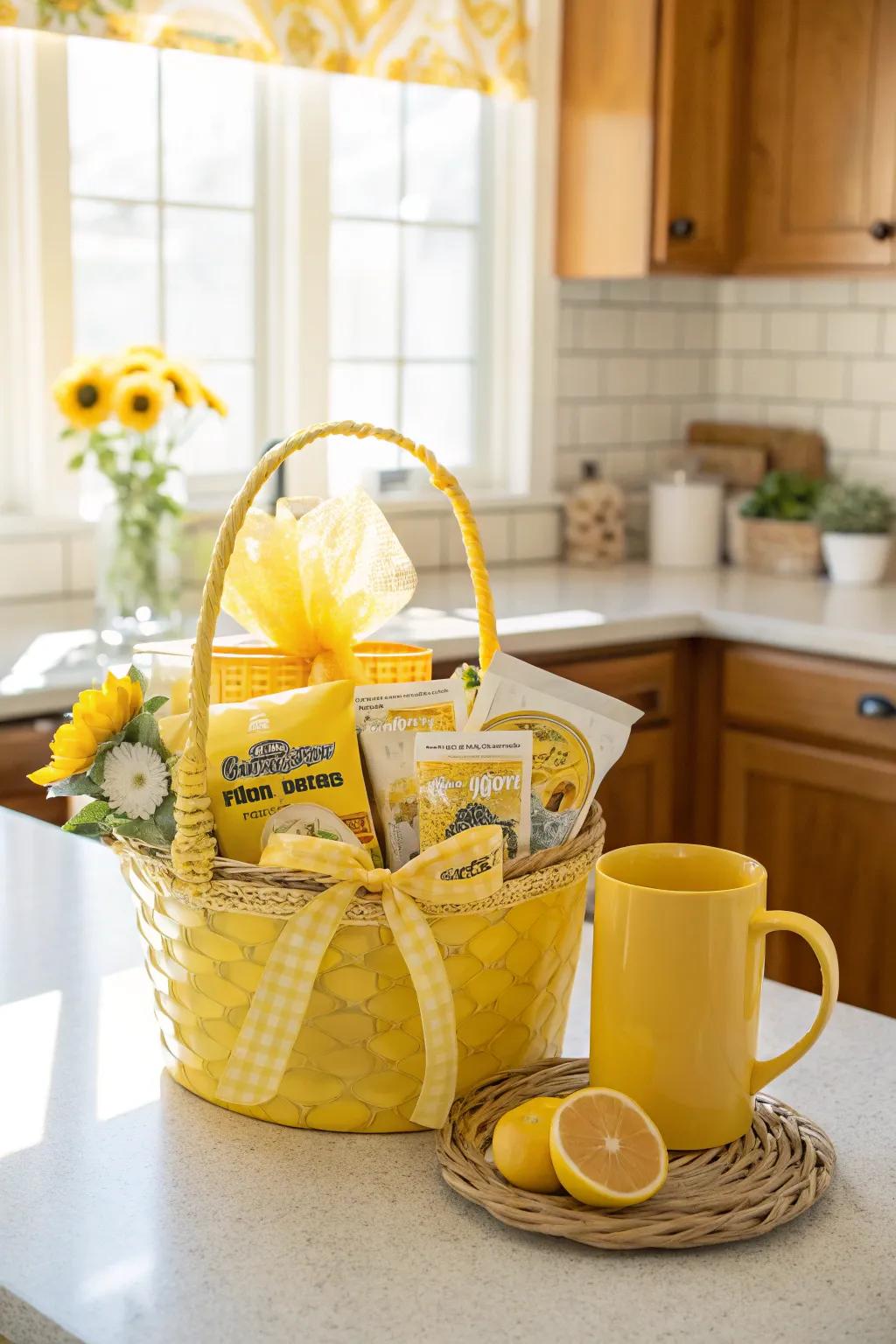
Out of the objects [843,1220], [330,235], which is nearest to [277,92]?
[330,235]

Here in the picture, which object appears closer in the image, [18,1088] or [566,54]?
[18,1088]

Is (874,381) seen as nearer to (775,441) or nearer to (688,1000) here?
(775,441)

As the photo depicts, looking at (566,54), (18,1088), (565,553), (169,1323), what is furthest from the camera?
(565,553)

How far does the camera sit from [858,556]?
3402mm

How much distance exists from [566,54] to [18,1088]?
3039mm

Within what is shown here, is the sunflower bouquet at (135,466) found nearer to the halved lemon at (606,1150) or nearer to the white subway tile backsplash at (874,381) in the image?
the white subway tile backsplash at (874,381)

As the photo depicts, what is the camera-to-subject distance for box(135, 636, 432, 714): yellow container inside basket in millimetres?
1011

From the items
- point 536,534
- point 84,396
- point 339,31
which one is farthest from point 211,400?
point 536,534

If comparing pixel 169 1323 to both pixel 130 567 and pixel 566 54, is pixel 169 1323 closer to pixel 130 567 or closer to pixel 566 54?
pixel 130 567

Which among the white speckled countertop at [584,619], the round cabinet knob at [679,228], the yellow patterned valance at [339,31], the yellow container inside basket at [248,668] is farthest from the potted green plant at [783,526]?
the yellow container inside basket at [248,668]

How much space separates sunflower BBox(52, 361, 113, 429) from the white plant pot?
1.64 meters

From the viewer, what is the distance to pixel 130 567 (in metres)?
2.57

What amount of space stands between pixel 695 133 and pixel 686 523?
847 millimetres

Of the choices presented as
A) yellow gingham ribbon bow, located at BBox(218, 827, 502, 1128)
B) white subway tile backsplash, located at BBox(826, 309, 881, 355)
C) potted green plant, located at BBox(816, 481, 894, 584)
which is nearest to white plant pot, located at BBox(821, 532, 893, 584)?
potted green plant, located at BBox(816, 481, 894, 584)
